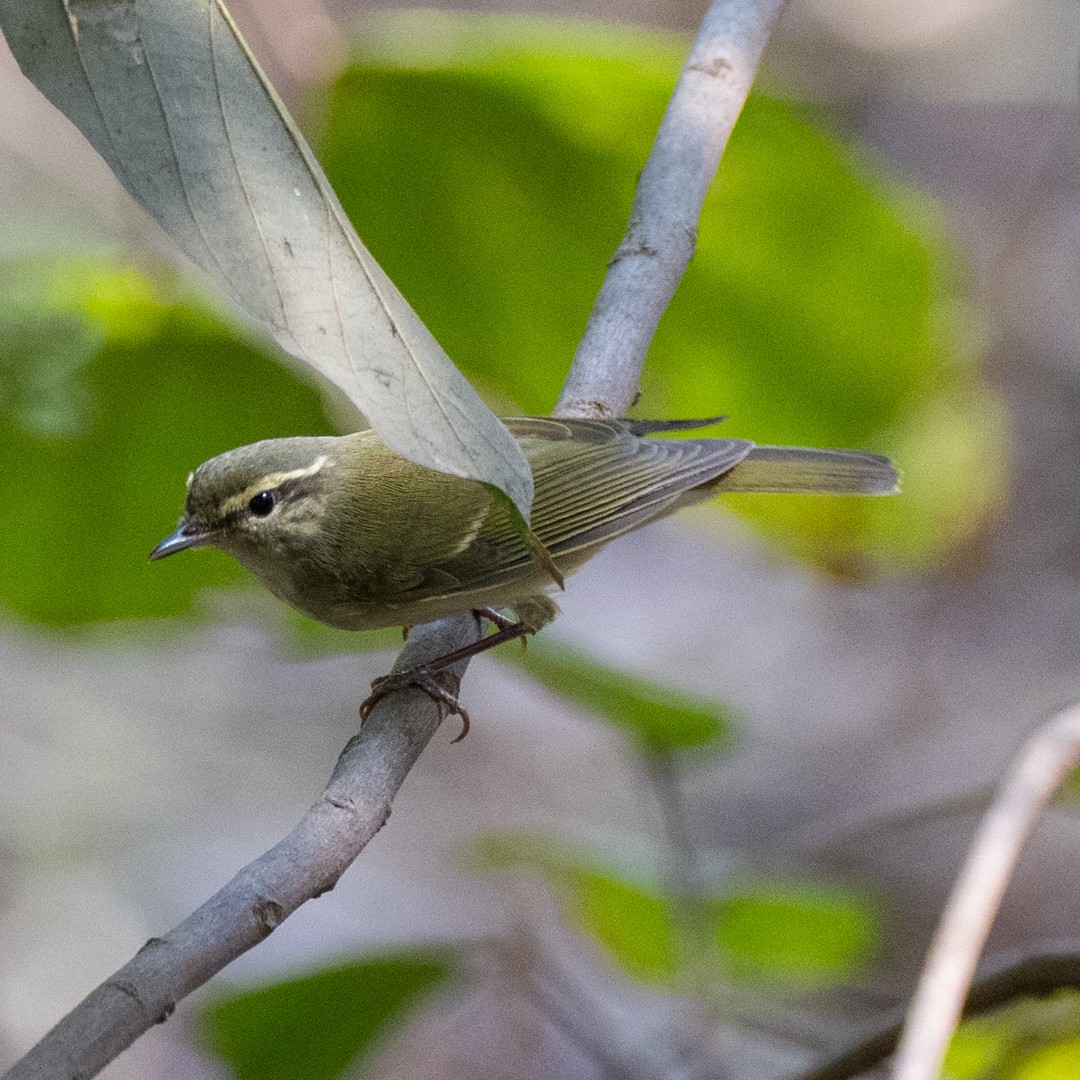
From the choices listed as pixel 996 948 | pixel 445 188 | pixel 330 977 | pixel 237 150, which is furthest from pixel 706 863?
pixel 996 948

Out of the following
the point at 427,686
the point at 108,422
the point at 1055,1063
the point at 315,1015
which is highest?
the point at 108,422

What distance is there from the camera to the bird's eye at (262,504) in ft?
10.1

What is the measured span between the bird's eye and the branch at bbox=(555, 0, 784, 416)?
715 millimetres

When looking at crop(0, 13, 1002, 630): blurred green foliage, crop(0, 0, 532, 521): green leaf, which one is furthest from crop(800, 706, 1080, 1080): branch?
crop(0, 13, 1002, 630): blurred green foliage

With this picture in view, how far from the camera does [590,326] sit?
2738 millimetres

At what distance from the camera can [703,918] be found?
301cm

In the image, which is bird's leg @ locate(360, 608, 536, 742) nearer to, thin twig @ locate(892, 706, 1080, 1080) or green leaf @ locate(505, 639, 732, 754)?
green leaf @ locate(505, 639, 732, 754)

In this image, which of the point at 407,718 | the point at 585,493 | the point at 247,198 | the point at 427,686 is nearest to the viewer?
the point at 247,198

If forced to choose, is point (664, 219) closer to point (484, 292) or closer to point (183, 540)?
point (484, 292)

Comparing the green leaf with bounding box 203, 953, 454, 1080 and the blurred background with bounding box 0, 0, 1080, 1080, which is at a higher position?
the blurred background with bounding box 0, 0, 1080, 1080

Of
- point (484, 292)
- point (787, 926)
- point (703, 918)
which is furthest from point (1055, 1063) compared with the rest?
point (484, 292)

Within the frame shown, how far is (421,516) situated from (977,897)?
82.6 inches

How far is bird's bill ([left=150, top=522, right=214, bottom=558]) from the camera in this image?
9.52ft

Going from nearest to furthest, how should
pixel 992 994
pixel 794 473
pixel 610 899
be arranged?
pixel 992 994 → pixel 610 899 → pixel 794 473
